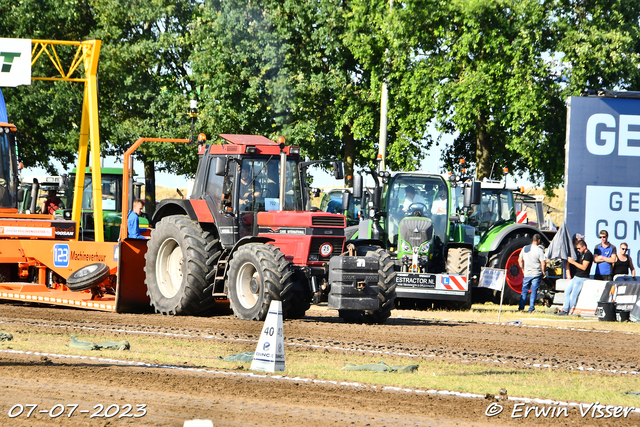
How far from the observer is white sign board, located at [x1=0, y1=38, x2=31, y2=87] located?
62.4 feet

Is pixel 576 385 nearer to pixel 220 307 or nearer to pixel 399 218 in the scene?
pixel 220 307

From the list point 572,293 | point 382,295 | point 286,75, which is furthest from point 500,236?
point 286,75

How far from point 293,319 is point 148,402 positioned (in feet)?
22.6

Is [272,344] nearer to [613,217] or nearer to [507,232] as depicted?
A: [507,232]

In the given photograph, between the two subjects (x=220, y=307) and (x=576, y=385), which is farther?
(x=220, y=307)

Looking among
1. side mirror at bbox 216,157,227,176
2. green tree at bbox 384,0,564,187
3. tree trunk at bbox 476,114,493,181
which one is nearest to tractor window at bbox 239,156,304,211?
side mirror at bbox 216,157,227,176

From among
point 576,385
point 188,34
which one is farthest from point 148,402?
point 188,34

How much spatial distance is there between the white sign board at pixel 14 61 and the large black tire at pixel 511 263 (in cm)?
Answer: 1064

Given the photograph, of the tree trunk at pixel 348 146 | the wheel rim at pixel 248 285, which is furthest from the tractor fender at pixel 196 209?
the tree trunk at pixel 348 146

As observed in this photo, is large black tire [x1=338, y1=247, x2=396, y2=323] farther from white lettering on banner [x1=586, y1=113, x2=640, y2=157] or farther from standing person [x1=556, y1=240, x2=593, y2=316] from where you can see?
white lettering on banner [x1=586, y1=113, x2=640, y2=157]

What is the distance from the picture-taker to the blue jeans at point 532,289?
61.8ft

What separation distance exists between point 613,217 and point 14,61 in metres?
13.4

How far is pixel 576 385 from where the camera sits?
8.38 metres

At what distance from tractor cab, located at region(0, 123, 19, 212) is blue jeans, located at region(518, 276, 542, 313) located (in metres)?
10.5
